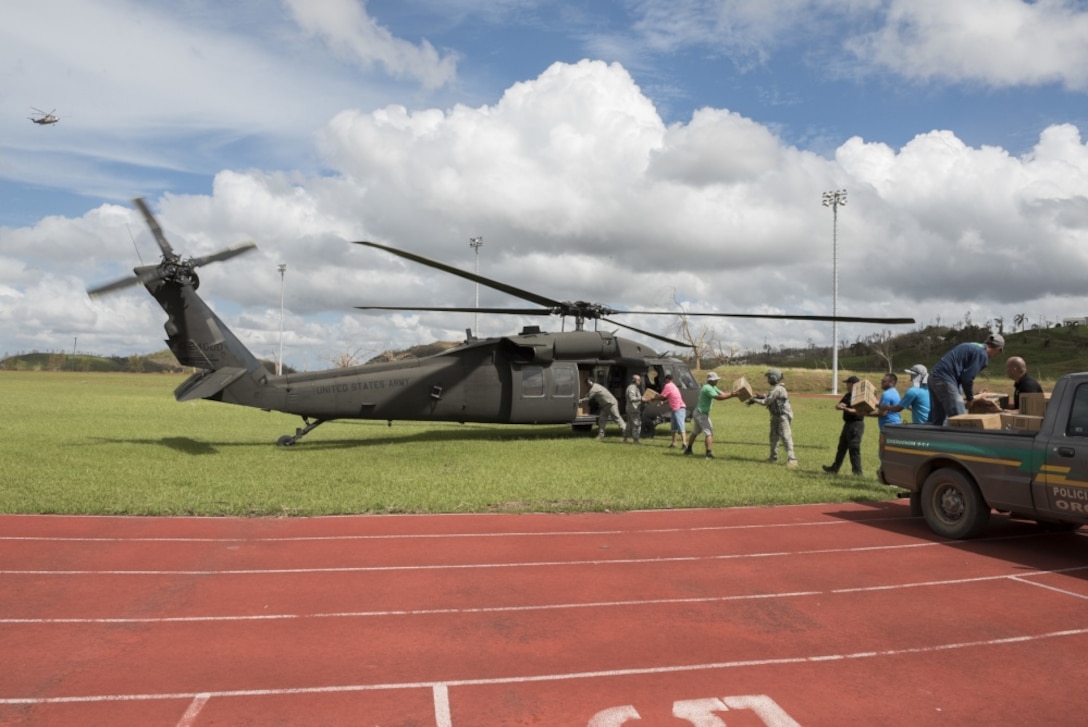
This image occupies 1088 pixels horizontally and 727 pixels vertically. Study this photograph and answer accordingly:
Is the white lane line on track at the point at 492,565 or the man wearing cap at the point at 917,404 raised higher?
the man wearing cap at the point at 917,404

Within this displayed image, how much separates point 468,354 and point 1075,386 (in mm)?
13192

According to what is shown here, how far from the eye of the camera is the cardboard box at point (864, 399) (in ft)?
40.5

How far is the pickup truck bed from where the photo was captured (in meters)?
7.39

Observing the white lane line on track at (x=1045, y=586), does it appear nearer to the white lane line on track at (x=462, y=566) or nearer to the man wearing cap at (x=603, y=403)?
the white lane line on track at (x=462, y=566)

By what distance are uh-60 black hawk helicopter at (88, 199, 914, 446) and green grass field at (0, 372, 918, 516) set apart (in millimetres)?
929

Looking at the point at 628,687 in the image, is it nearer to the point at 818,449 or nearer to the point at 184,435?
the point at 818,449

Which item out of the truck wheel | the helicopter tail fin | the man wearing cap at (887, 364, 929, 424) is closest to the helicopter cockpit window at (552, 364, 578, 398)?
the helicopter tail fin

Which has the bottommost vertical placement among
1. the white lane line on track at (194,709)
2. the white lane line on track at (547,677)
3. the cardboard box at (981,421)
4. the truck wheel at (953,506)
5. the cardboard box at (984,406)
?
the white lane line on track at (194,709)

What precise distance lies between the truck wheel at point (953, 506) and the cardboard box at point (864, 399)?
3.32 metres

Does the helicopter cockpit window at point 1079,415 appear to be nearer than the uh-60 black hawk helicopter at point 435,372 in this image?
Yes

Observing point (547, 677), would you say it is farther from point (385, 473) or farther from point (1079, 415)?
point (385, 473)

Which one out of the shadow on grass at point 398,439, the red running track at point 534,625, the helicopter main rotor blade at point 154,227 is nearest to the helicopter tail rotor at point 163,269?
the helicopter main rotor blade at point 154,227

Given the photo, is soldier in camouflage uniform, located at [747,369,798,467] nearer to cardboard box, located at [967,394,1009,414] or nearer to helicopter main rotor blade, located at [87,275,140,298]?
cardboard box, located at [967,394,1009,414]

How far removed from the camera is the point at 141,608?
20.6 ft
